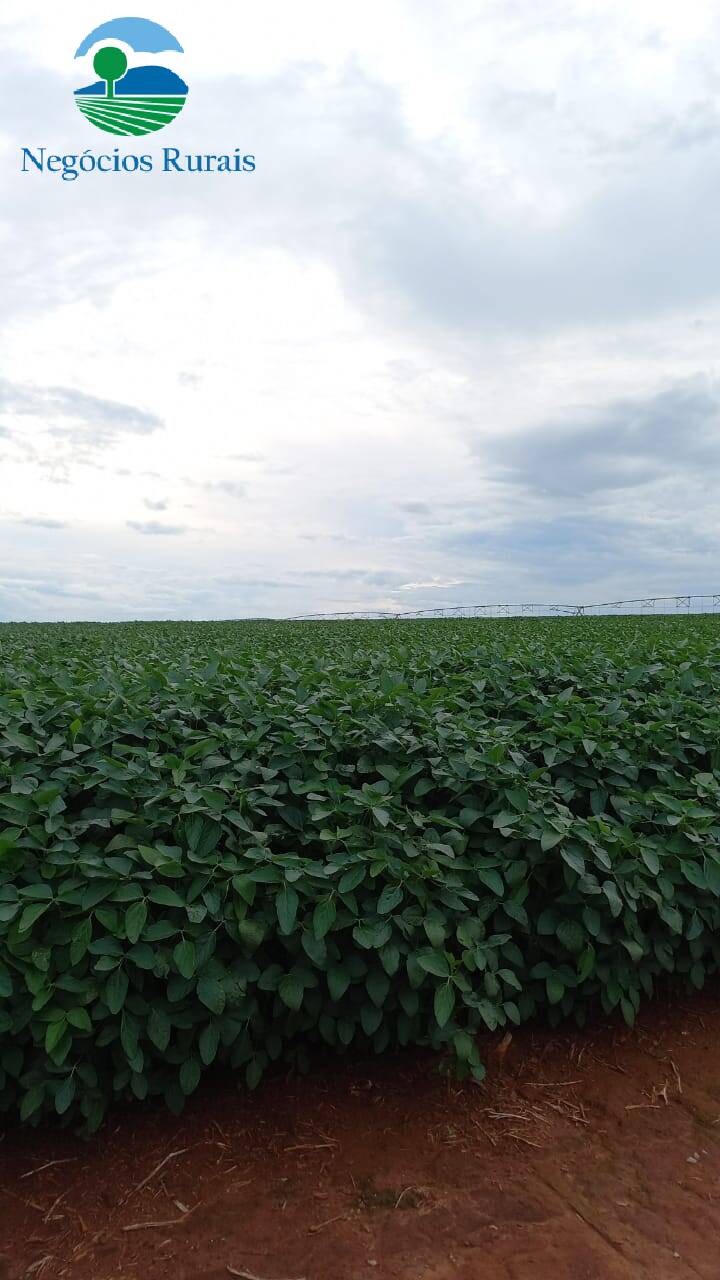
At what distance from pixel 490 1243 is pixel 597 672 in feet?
12.0

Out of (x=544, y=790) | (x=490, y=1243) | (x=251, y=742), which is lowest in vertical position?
(x=490, y=1243)

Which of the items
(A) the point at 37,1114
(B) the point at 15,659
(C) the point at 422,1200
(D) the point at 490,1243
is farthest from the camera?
(B) the point at 15,659

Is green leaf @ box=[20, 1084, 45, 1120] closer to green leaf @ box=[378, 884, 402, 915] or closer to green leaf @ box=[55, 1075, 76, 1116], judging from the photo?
green leaf @ box=[55, 1075, 76, 1116]

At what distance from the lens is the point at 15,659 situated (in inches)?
253

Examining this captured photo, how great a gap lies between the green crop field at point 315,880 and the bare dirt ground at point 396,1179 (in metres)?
0.16

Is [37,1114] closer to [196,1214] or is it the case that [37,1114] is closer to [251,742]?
[196,1214]

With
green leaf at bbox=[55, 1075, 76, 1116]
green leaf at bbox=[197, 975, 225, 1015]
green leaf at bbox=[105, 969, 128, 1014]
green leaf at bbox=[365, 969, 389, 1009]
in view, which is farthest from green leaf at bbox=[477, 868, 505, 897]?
green leaf at bbox=[55, 1075, 76, 1116]

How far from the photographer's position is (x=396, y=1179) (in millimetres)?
2529

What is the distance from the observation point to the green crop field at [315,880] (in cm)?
253

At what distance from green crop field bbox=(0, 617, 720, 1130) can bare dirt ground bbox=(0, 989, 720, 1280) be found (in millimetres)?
159

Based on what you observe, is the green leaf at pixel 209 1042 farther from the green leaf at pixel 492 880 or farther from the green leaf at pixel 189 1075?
the green leaf at pixel 492 880

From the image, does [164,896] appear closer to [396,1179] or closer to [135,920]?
[135,920]

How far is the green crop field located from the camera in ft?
8.29

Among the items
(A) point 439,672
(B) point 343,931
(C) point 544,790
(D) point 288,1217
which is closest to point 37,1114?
(D) point 288,1217
